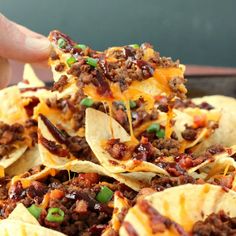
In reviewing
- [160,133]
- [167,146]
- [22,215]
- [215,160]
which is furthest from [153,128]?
[22,215]

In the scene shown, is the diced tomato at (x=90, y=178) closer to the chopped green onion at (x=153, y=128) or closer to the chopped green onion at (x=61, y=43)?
the chopped green onion at (x=153, y=128)

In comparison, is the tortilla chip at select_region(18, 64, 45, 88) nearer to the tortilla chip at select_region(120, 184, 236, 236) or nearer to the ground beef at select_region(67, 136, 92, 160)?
the ground beef at select_region(67, 136, 92, 160)

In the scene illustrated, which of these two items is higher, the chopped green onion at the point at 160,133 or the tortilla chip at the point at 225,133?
the tortilla chip at the point at 225,133

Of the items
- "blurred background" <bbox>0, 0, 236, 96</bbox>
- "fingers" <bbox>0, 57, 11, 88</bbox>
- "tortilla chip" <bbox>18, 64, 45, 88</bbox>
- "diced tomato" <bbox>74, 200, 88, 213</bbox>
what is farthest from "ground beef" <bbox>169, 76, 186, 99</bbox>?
"blurred background" <bbox>0, 0, 236, 96</bbox>

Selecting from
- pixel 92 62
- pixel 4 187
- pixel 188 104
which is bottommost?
pixel 4 187

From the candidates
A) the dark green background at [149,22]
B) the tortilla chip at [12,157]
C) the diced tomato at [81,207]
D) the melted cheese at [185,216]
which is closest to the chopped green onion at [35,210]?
the diced tomato at [81,207]

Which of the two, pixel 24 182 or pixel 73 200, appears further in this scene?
pixel 24 182

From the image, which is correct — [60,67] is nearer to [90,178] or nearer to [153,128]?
[90,178]
